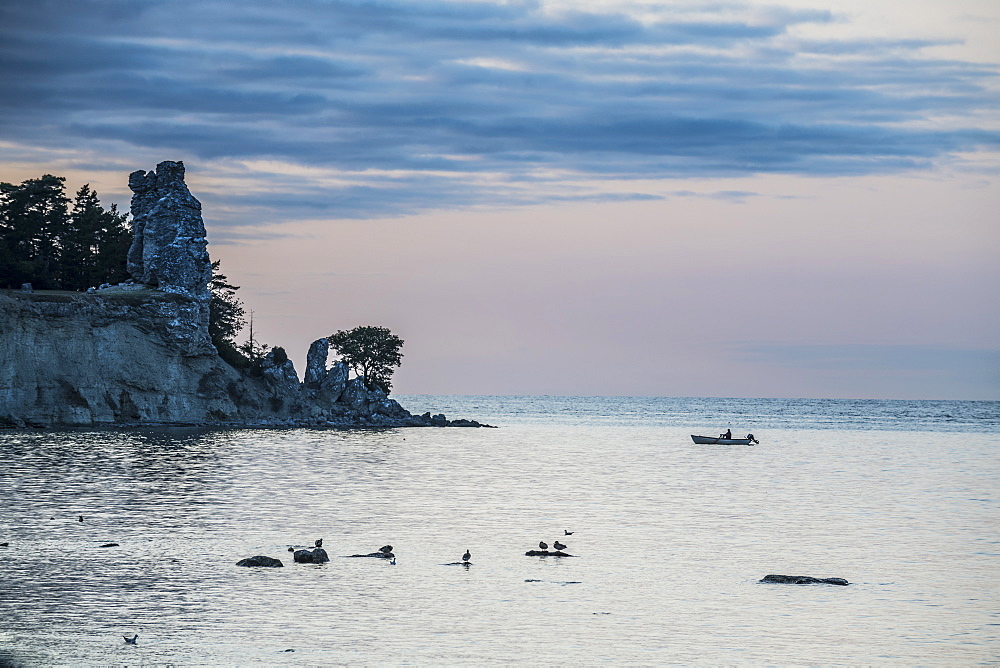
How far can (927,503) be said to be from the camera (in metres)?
51.4

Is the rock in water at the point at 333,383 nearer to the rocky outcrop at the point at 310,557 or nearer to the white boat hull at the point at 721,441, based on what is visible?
the white boat hull at the point at 721,441

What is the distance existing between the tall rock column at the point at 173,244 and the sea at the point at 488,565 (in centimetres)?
4554

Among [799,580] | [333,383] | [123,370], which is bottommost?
[799,580]

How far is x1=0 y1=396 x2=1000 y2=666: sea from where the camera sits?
22.8m

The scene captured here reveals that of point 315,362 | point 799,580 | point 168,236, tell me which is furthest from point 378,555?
point 315,362

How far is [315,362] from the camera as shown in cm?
13300

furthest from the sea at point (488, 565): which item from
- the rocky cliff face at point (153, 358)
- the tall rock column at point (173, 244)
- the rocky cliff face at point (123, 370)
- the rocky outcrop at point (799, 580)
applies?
the tall rock column at point (173, 244)

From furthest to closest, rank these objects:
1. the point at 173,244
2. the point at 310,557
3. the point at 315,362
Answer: the point at 315,362 < the point at 173,244 < the point at 310,557

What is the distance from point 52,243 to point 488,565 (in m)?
113

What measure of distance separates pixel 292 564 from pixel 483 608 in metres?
7.97

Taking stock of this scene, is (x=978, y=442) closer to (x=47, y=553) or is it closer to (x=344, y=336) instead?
(x=344, y=336)

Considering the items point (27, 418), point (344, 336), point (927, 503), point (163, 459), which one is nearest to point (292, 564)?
point (927, 503)

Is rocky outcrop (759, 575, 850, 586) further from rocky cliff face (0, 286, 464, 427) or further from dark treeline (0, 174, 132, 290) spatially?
dark treeline (0, 174, 132, 290)

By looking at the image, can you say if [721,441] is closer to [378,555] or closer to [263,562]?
[378,555]
